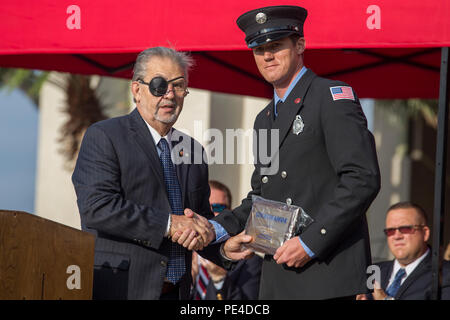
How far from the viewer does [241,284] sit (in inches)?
223

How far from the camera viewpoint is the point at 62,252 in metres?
2.93

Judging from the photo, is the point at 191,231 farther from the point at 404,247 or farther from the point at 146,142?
the point at 404,247

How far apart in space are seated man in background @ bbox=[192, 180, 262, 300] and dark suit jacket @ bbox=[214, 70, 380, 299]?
2.39 m

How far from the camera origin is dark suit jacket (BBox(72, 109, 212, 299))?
3.25 metres

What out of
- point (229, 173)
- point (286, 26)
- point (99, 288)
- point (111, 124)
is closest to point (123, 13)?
point (111, 124)

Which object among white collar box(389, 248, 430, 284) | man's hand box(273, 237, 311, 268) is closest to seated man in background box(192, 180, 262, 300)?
white collar box(389, 248, 430, 284)

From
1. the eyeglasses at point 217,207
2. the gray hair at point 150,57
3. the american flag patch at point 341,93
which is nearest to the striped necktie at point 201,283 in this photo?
the eyeglasses at point 217,207

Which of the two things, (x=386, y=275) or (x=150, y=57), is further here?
(x=386, y=275)

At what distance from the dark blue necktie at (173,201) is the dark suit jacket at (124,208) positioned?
0.05 meters

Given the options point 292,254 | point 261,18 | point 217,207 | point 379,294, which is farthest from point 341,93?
point 217,207

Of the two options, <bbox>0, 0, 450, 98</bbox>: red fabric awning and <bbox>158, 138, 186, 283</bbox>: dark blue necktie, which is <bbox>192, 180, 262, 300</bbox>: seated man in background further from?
<bbox>158, 138, 186, 283</bbox>: dark blue necktie

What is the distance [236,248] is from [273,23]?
1.04 m

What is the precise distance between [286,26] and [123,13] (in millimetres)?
1434

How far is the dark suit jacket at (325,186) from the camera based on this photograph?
290cm
